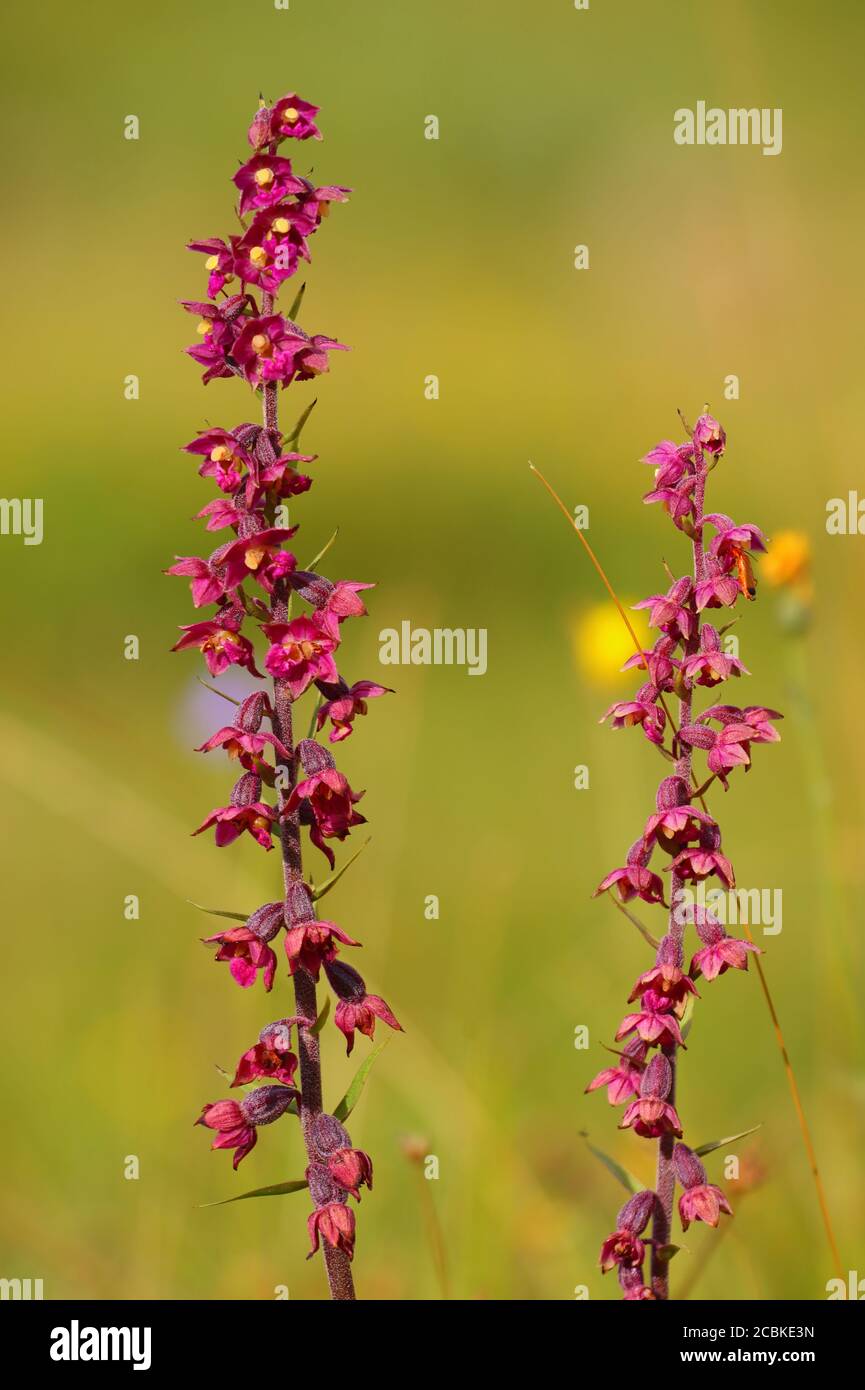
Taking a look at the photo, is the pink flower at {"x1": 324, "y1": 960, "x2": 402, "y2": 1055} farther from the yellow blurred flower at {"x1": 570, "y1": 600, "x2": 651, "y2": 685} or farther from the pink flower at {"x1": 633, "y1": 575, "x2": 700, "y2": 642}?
the yellow blurred flower at {"x1": 570, "y1": 600, "x2": 651, "y2": 685}

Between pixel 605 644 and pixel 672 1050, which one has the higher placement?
pixel 605 644

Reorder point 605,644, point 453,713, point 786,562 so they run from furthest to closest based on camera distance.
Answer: point 453,713
point 605,644
point 786,562

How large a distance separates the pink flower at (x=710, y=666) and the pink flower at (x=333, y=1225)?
1.32ft

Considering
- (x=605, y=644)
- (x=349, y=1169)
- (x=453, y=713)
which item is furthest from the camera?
(x=453, y=713)

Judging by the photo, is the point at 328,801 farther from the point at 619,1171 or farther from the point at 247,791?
the point at 619,1171

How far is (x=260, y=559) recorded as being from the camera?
0.96m

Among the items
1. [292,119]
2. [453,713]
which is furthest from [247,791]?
[453,713]

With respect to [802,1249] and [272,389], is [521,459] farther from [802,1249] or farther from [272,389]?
[272,389]

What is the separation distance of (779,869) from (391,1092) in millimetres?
1228

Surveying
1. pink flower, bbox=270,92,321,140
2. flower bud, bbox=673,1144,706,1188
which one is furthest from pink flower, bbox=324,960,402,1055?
pink flower, bbox=270,92,321,140

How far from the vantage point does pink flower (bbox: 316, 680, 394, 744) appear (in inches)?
39.2

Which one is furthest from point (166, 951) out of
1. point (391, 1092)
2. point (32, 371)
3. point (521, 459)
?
point (32, 371)

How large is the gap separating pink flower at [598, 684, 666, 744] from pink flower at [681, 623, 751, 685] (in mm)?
28

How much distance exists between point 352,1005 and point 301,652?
234 mm
